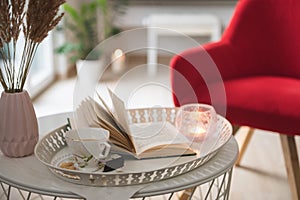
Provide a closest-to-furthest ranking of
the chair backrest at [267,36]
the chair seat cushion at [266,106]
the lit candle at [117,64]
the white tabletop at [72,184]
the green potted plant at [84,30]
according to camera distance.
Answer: the white tabletop at [72,184] < the chair seat cushion at [266,106] < the chair backrest at [267,36] < the green potted plant at [84,30] < the lit candle at [117,64]

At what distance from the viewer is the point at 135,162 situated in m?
1.27

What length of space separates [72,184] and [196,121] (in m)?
0.48

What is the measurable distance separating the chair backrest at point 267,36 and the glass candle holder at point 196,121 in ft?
2.94

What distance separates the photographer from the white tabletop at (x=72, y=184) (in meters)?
1.10

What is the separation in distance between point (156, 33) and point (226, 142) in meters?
3.08

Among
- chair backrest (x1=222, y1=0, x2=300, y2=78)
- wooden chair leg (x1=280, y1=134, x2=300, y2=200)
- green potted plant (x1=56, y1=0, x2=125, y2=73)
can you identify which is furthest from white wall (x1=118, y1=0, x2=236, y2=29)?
wooden chair leg (x1=280, y1=134, x2=300, y2=200)

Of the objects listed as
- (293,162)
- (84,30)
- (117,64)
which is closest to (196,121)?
(293,162)

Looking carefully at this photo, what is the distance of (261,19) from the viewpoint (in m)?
2.37

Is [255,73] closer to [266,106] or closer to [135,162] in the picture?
[266,106]

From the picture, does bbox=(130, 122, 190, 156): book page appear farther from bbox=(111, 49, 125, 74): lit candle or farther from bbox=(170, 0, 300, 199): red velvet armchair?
bbox=(111, 49, 125, 74): lit candle

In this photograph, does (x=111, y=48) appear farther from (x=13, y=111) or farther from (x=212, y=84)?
(x=13, y=111)

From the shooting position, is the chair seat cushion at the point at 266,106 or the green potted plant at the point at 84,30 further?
the green potted plant at the point at 84,30

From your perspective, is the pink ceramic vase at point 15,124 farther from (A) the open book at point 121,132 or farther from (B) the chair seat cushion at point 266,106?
(B) the chair seat cushion at point 266,106

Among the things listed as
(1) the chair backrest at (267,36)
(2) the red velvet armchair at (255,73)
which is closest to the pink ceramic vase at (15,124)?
(2) the red velvet armchair at (255,73)
